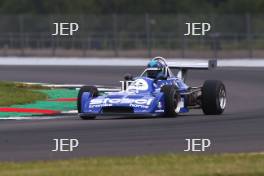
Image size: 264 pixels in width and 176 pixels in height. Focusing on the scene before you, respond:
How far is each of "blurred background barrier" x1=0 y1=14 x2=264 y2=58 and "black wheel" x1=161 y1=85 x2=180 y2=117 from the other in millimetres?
28795

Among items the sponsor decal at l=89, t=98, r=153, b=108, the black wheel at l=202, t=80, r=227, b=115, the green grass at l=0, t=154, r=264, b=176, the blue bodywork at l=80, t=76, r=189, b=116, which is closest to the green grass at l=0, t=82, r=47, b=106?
the blue bodywork at l=80, t=76, r=189, b=116

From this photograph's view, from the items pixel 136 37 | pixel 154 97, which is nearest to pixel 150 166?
pixel 154 97

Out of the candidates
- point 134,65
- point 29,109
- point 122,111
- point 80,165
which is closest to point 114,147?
point 80,165

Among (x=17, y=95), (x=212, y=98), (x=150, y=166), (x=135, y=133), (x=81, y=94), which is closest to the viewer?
(x=150, y=166)

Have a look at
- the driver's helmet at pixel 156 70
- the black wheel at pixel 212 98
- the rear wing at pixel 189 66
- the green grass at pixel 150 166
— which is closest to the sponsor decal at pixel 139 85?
the driver's helmet at pixel 156 70

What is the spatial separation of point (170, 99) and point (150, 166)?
7204 millimetres

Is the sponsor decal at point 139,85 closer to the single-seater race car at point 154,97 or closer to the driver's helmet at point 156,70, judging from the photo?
the single-seater race car at point 154,97

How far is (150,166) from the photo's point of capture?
1265 centimetres

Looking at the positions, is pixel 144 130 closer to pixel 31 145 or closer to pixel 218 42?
pixel 31 145

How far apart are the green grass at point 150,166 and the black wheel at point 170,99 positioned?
5774mm

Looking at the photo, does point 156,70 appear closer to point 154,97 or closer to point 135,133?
point 154,97

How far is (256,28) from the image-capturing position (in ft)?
167

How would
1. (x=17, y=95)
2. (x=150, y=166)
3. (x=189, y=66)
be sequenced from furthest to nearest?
(x=17, y=95) → (x=189, y=66) → (x=150, y=166)

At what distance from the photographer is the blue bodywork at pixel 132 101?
19844 mm
